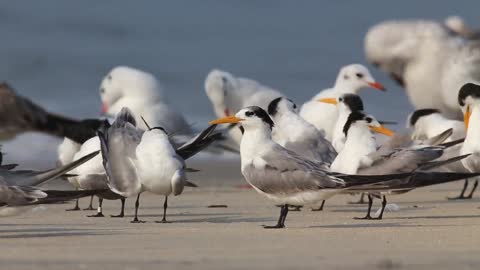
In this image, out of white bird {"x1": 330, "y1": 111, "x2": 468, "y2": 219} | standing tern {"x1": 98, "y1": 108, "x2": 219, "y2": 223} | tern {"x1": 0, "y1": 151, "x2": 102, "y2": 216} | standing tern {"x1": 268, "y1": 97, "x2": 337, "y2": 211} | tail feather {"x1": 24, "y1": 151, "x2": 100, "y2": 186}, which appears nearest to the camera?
tern {"x1": 0, "y1": 151, "x2": 102, "y2": 216}

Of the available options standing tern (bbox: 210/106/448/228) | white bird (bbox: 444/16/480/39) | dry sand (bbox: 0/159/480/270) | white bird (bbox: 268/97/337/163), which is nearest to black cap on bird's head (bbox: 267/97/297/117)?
white bird (bbox: 268/97/337/163)

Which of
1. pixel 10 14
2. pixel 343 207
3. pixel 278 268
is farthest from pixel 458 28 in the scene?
pixel 10 14

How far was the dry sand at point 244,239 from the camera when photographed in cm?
468

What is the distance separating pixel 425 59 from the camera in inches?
566

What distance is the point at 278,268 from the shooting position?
447cm

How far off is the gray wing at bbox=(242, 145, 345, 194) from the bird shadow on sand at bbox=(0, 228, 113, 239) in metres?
0.94

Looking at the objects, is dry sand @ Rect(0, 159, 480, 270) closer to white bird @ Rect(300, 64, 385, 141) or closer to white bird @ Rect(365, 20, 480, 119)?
white bird @ Rect(300, 64, 385, 141)

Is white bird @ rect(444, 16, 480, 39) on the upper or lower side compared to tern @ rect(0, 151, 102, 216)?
upper

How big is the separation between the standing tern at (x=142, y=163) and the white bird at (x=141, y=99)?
4.08m

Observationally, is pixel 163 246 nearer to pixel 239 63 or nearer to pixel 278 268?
pixel 278 268

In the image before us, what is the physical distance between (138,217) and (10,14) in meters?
17.7

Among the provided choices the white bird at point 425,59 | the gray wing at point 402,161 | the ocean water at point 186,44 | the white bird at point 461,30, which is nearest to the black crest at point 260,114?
the gray wing at point 402,161

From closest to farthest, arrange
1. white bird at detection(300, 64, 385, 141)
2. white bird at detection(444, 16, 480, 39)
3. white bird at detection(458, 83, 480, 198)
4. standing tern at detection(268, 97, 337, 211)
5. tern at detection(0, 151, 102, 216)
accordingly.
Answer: tern at detection(0, 151, 102, 216)
white bird at detection(458, 83, 480, 198)
standing tern at detection(268, 97, 337, 211)
white bird at detection(300, 64, 385, 141)
white bird at detection(444, 16, 480, 39)

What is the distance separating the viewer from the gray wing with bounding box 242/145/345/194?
21.5 ft
